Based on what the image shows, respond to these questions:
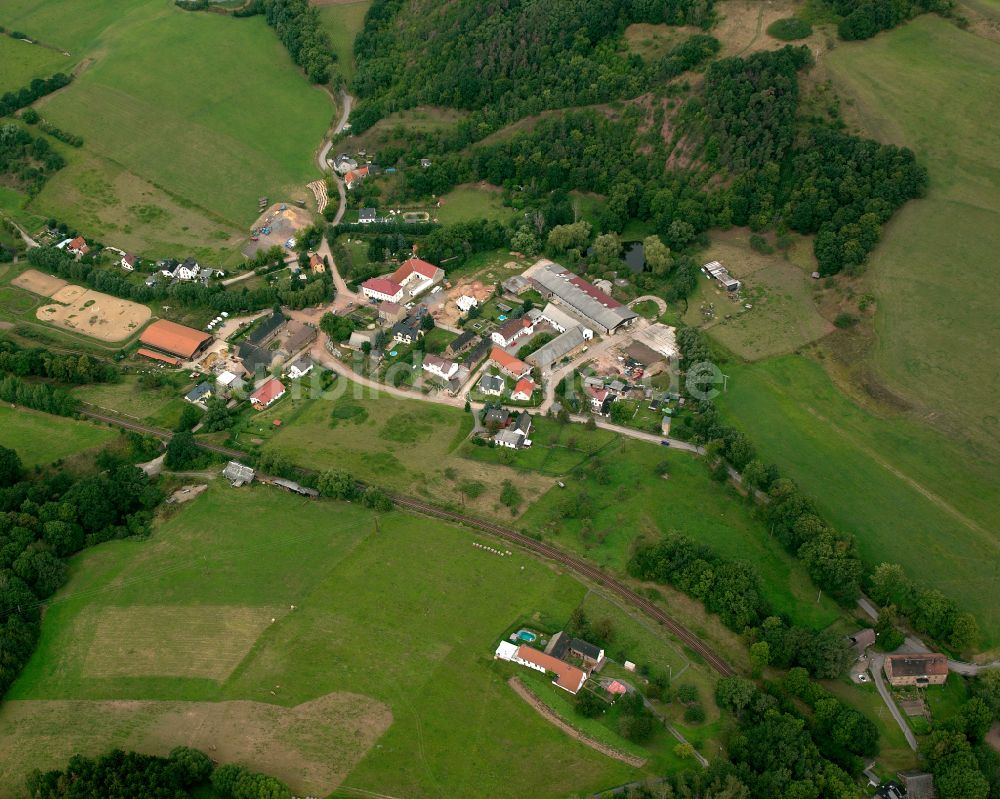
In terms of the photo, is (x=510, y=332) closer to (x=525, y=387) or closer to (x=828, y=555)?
(x=525, y=387)

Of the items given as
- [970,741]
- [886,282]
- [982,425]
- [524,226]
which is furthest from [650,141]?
[970,741]

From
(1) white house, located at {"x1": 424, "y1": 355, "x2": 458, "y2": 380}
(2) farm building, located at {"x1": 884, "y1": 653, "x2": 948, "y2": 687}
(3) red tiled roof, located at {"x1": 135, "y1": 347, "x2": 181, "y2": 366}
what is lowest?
(3) red tiled roof, located at {"x1": 135, "y1": 347, "x2": 181, "y2": 366}

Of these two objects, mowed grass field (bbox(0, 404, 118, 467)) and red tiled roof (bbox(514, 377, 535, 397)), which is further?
red tiled roof (bbox(514, 377, 535, 397))

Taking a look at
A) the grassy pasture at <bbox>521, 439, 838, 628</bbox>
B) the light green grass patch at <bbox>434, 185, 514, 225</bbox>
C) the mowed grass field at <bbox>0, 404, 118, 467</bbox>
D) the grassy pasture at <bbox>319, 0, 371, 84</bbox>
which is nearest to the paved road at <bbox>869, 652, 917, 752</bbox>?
the grassy pasture at <bbox>521, 439, 838, 628</bbox>

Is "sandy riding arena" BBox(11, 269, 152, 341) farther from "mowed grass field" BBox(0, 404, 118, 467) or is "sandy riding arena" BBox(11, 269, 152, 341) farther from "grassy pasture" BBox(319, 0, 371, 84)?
"grassy pasture" BBox(319, 0, 371, 84)

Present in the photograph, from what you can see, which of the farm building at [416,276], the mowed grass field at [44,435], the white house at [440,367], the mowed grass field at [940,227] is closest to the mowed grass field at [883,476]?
the mowed grass field at [940,227]

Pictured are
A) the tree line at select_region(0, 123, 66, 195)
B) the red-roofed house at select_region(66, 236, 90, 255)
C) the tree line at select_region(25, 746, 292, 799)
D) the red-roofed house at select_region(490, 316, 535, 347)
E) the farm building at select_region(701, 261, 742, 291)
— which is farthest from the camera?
the tree line at select_region(0, 123, 66, 195)
